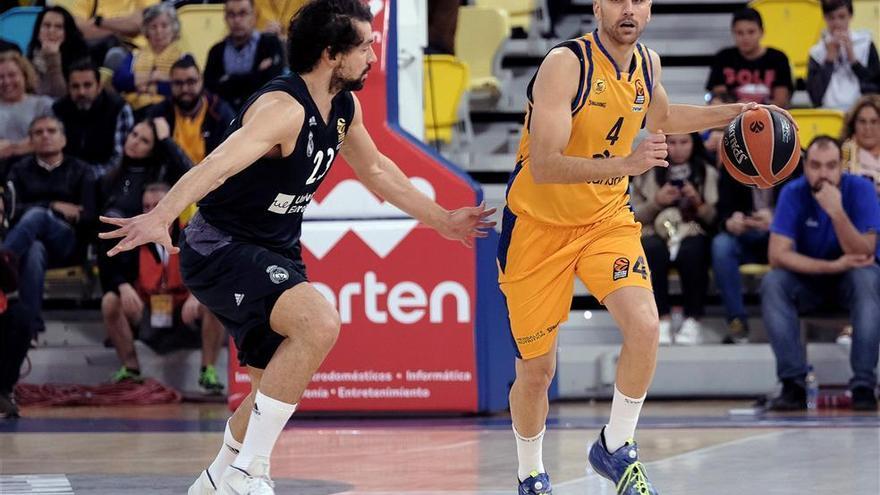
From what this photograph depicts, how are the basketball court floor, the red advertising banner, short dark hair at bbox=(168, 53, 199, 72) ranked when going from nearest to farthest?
the basketball court floor < the red advertising banner < short dark hair at bbox=(168, 53, 199, 72)

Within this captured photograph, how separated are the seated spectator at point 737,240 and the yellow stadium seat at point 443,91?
7.33ft

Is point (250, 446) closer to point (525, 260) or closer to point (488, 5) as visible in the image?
point (525, 260)

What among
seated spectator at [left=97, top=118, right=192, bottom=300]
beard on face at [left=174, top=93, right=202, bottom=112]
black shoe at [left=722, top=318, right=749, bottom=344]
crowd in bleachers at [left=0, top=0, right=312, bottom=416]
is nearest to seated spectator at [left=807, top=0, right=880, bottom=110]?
black shoe at [left=722, top=318, right=749, bottom=344]

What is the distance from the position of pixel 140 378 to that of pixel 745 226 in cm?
401

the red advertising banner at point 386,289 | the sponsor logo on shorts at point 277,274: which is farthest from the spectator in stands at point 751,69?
the sponsor logo on shorts at point 277,274

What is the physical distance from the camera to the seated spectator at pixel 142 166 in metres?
9.87

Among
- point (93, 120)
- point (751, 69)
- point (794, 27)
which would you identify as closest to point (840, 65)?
point (751, 69)

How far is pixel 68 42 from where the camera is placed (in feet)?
37.3

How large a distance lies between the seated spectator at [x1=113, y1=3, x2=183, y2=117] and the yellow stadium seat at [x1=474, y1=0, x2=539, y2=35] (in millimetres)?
2781

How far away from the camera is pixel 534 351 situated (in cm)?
529

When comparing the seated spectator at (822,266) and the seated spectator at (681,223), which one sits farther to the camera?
the seated spectator at (681,223)

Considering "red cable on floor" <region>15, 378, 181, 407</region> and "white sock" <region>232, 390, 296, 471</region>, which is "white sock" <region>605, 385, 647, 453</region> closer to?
"white sock" <region>232, 390, 296, 471</region>

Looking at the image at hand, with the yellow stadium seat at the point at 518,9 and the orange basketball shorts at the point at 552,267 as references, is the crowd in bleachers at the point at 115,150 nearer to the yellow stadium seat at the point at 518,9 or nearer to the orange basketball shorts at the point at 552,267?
the yellow stadium seat at the point at 518,9

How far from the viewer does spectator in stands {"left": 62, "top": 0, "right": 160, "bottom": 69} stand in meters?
12.0
